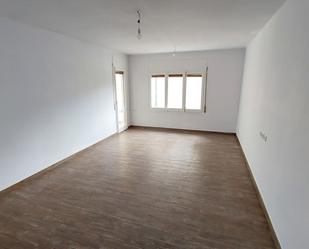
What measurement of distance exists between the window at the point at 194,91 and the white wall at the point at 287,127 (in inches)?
120

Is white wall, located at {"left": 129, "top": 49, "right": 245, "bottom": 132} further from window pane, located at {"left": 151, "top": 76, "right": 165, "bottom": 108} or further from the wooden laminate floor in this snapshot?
the wooden laminate floor

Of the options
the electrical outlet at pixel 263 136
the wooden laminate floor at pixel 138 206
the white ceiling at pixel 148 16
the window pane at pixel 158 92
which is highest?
the white ceiling at pixel 148 16

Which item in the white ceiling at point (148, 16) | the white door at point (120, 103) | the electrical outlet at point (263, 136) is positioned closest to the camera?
the white ceiling at point (148, 16)

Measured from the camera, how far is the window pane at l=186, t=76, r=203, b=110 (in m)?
5.79

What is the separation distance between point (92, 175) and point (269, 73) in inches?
131

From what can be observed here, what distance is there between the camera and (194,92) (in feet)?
19.3

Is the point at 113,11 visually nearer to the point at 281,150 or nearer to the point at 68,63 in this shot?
the point at 68,63

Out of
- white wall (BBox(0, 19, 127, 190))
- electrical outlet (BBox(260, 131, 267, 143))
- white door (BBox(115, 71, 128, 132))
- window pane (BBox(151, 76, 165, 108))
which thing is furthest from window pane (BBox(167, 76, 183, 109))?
electrical outlet (BBox(260, 131, 267, 143))

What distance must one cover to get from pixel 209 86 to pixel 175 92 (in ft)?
3.67

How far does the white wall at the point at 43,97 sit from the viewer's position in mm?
2715

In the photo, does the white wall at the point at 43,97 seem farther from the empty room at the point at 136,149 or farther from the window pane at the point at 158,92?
the window pane at the point at 158,92

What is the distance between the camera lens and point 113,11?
235 centimetres

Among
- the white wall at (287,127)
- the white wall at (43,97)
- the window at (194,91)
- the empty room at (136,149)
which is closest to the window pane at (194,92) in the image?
the window at (194,91)

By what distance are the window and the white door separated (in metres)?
2.19
